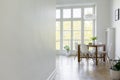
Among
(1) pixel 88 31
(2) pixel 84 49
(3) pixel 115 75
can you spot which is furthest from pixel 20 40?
(1) pixel 88 31

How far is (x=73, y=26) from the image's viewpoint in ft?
32.9

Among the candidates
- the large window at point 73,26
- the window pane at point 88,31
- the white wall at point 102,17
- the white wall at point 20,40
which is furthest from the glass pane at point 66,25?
the white wall at point 20,40

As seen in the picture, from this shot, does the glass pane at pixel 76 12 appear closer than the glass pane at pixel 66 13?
Yes

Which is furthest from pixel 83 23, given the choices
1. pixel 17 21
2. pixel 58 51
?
pixel 17 21

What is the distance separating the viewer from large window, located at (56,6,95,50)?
32.1ft

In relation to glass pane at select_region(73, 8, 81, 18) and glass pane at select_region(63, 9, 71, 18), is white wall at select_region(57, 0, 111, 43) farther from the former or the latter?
glass pane at select_region(63, 9, 71, 18)

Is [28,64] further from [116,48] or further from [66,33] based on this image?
[66,33]

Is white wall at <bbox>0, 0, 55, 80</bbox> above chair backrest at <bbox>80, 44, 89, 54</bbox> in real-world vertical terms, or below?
above

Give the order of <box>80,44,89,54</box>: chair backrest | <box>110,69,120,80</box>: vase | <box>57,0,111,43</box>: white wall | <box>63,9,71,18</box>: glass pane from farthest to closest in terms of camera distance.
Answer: <box>63,9,71,18</box>: glass pane, <box>57,0,111,43</box>: white wall, <box>80,44,89,54</box>: chair backrest, <box>110,69,120,80</box>: vase

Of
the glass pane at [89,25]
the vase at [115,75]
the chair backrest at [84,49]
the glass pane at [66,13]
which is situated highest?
the glass pane at [66,13]

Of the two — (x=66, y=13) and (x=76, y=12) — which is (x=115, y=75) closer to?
(x=76, y=12)

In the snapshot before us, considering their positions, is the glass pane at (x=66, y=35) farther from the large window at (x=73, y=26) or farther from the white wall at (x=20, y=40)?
the white wall at (x=20, y=40)

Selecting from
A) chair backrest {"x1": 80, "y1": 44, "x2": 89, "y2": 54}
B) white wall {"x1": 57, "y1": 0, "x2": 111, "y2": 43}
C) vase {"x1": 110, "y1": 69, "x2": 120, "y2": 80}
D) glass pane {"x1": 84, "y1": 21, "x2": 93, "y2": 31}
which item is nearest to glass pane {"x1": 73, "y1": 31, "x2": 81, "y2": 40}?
glass pane {"x1": 84, "y1": 21, "x2": 93, "y2": 31}

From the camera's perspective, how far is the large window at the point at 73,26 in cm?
977
